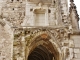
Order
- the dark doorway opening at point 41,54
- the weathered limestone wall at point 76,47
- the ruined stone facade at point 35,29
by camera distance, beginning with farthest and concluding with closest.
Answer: the dark doorway opening at point 41,54
the ruined stone facade at point 35,29
the weathered limestone wall at point 76,47

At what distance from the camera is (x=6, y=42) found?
11.0m

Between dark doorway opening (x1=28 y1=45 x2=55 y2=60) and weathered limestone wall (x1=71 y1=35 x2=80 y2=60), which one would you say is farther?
dark doorway opening (x1=28 y1=45 x2=55 y2=60)

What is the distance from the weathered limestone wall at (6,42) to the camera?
10711 mm

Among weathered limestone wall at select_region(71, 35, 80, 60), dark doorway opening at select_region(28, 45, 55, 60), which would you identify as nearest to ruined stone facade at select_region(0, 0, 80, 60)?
weathered limestone wall at select_region(71, 35, 80, 60)

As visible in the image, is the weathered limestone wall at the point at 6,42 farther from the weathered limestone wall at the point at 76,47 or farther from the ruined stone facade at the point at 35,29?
the weathered limestone wall at the point at 76,47

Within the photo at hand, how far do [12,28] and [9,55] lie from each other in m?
1.21

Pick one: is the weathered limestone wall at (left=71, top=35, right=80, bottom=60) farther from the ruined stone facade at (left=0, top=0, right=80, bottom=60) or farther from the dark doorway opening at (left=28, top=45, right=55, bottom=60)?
the dark doorway opening at (left=28, top=45, right=55, bottom=60)

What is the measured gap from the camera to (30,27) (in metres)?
11.2

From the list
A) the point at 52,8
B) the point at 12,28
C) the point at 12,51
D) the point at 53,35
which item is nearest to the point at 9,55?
the point at 12,51

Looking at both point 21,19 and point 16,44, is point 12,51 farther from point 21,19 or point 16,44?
point 21,19

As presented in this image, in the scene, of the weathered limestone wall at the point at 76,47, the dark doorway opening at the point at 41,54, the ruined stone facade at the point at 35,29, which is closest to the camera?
the weathered limestone wall at the point at 76,47

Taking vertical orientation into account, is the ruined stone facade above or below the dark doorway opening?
above

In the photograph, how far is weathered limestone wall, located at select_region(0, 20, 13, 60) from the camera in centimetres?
1071

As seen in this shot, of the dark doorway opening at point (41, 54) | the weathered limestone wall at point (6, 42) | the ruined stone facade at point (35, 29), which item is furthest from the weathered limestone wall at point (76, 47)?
the dark doorway opening at point (41, 54)
